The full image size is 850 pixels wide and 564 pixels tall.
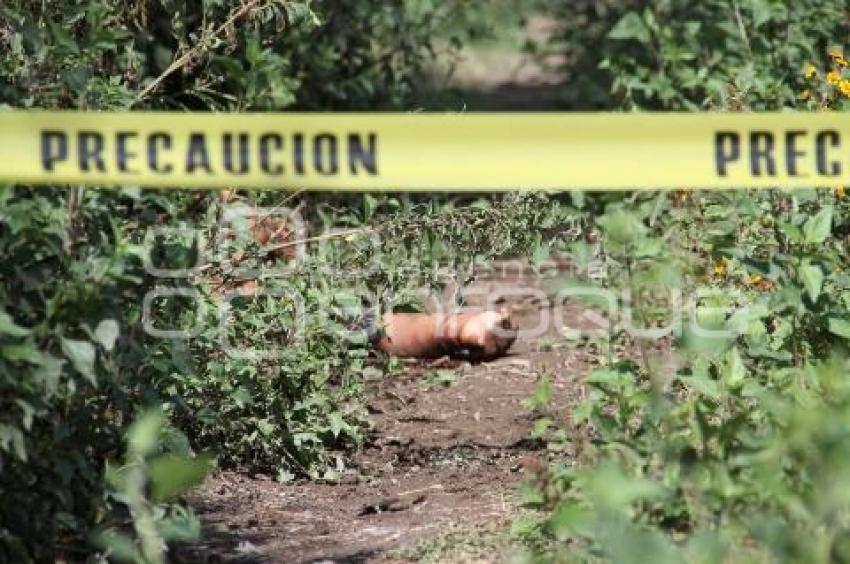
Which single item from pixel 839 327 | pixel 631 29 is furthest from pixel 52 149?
pixel 631 29

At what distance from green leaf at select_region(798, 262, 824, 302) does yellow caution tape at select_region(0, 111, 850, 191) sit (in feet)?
0.73

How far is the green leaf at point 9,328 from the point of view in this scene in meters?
3.99

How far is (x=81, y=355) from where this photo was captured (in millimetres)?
4031

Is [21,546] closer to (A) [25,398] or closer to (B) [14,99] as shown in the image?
(A) [25,398]

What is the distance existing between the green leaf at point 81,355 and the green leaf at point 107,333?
39 millimetres

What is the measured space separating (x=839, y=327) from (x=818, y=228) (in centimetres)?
32

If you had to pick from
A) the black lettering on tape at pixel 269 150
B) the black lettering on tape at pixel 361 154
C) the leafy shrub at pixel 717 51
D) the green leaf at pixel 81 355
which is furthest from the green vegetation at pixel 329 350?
the leafy shrub at pixel 717 51

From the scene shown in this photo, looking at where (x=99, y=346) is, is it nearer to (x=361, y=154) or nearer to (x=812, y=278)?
(x=361, y=154)

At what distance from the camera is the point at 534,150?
4543 mm

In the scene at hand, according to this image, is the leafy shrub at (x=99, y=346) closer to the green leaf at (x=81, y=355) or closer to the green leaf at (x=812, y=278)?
the green leaf at (x=81, y=355)

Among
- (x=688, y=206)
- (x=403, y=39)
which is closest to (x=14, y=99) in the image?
(x=688, y=206)

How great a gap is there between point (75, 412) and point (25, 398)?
0.85 ft

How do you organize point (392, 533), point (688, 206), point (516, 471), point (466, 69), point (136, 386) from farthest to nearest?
point (466, 69)
point (688, 206)
point (516, 471)
point (392, 533)
point (136, 386)

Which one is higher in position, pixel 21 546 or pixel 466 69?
pixel 466 69
